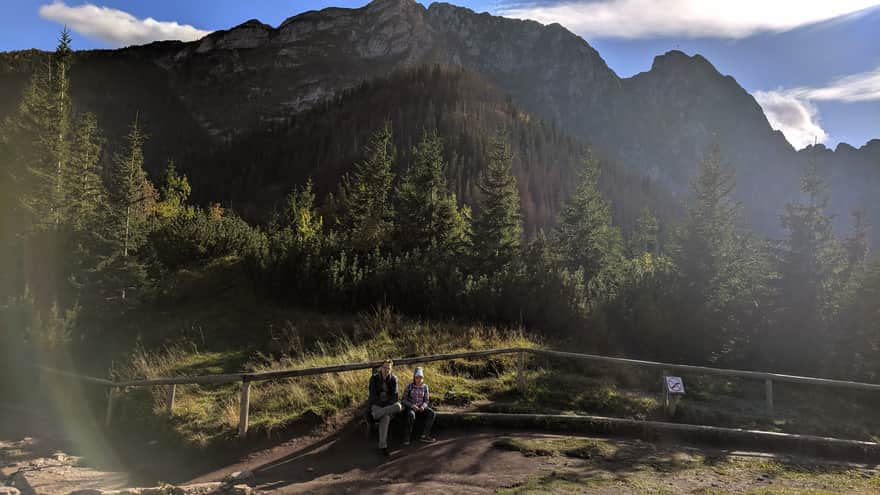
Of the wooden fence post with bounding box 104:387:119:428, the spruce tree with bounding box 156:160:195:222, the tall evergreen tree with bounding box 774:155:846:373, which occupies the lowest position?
the wooden fence post with bounding box 104:387:119:428

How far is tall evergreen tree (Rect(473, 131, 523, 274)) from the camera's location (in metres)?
→ 22.3

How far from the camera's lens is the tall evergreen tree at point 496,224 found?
877 inches

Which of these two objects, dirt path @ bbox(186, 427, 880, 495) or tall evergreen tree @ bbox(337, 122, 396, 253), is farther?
tall evergreen tree @ bbox(337, 122, 396, 253)

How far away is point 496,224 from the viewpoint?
23.3 m

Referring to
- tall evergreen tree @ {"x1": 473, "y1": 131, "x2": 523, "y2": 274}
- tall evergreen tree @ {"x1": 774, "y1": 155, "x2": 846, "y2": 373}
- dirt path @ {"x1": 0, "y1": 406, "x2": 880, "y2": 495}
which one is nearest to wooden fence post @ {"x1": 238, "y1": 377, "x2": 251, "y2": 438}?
dirt path @ {"x1": 0, "y1": 406, "x2": 880, "y2": 495}

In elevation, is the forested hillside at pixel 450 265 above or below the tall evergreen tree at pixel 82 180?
below

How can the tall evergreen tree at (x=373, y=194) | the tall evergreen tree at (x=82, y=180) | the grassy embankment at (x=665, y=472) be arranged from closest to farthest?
the grassy embankment at (x=665, y=472) → the tall evergreen tree at (x=82, y=180) → the tall evergreen tree at (x=373, y=194)

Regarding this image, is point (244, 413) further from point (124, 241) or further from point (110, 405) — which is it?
point (124, 241)

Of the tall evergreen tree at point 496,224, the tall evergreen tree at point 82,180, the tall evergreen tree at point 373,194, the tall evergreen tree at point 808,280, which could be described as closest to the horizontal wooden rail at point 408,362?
the tall evergreen tree at point 808,280

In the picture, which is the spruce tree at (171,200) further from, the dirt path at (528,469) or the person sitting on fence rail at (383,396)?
the dirt path at (528,469)

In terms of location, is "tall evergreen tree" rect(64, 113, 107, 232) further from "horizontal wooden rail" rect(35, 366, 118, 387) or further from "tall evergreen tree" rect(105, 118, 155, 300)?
"horizontal wooden rail" rect(35, 366, 118, 387)

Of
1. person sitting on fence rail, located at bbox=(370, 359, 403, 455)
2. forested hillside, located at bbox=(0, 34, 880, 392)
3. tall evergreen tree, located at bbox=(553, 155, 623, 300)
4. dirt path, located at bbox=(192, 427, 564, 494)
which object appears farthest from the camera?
tall evergreen tree, located at bbox=(553, 155, 623, 300)

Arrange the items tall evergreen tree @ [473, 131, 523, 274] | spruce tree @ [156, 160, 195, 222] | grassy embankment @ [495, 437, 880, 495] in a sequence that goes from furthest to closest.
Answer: spruce tree @ [156, 160, 195, 222]
tall evergreen tree @ [473, 131, 523, 274]
grassy embankment @ [495, 437, 880, 495]

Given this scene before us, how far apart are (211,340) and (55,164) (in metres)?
14.1
